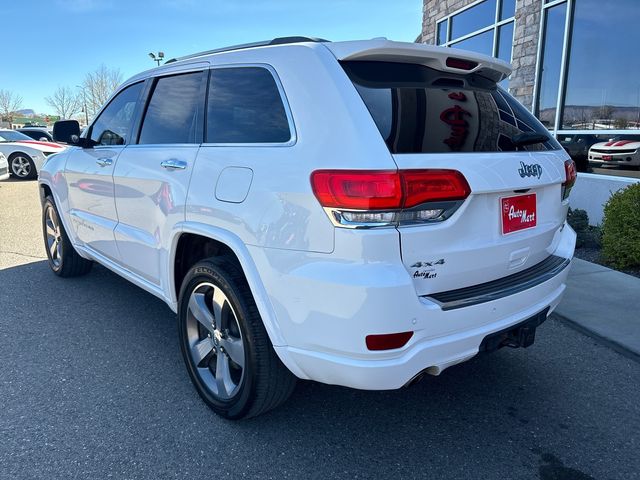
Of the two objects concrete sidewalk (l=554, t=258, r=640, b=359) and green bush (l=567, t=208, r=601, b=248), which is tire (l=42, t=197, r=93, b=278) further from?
green bush (l=567, t=208, r=601, b=248)

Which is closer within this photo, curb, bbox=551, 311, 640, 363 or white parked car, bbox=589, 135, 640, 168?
curb, bbox=551, 311, 640, 363

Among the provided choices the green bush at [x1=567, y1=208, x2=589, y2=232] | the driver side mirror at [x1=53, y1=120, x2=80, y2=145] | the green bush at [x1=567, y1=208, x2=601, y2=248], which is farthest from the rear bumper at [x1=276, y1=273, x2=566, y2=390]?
the green bush at [x1=567, y1=208, x2=589, y2=232]

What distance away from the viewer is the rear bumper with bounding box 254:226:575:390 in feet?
6.22

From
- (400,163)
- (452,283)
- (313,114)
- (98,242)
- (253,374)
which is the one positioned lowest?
(253,374)

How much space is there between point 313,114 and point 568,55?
727 cm

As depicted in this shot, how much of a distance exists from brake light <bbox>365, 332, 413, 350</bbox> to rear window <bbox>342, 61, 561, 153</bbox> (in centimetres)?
73

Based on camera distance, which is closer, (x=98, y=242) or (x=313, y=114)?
(x=313, y=114)

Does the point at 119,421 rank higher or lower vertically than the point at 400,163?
lower

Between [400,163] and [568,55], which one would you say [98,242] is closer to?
[400,163]

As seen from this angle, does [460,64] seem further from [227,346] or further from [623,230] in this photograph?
[623,230]

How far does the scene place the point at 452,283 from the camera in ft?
6.92

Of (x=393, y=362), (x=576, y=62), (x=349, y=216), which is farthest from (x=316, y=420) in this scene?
(x=576, y=62)

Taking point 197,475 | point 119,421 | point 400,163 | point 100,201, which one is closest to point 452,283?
point 400,163

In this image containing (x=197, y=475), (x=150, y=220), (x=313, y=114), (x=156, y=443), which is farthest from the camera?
(x=150, y=220)
